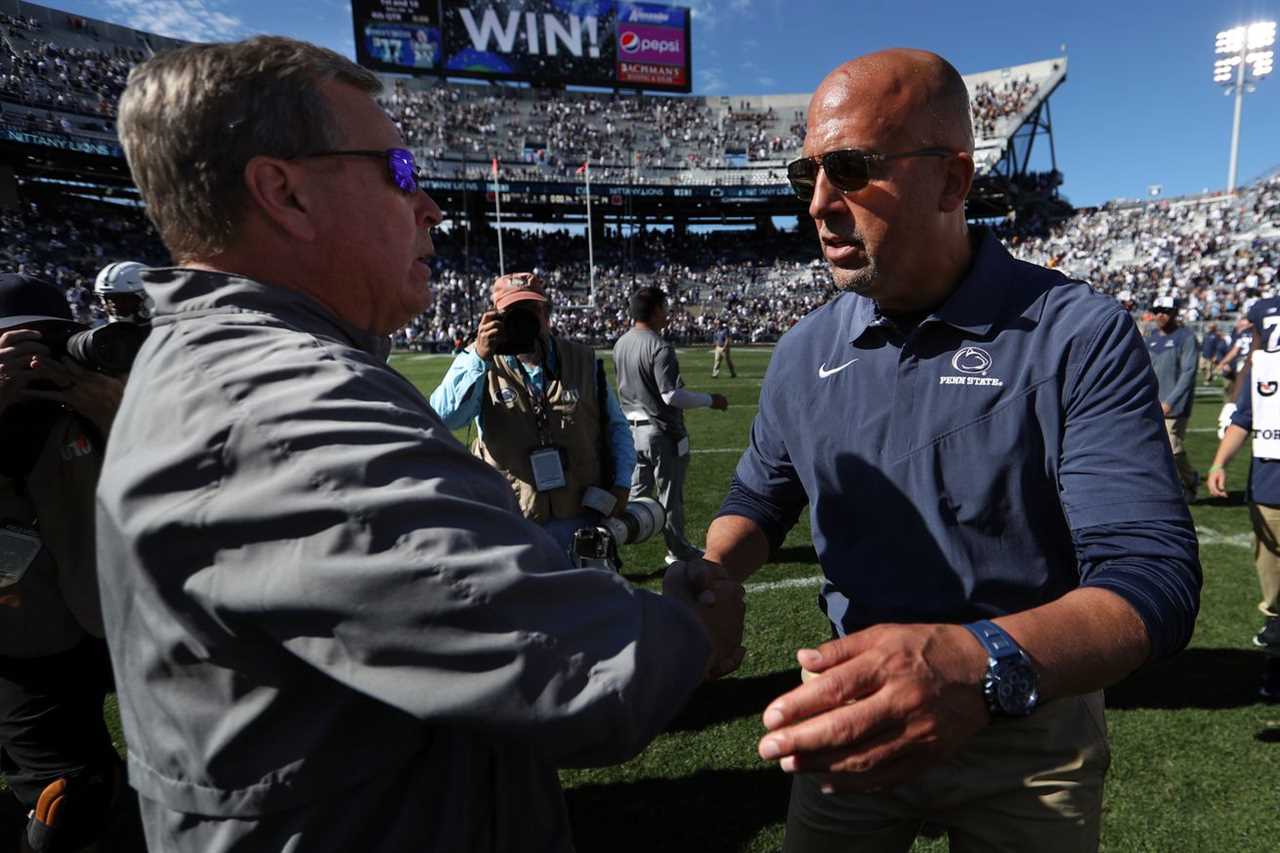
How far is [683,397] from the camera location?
20.7ft

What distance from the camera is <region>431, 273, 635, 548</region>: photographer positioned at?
3.85m

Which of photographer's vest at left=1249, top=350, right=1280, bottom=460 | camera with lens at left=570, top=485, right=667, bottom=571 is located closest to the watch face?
camera with lens at left=570, top=485, right=667, bottom=571

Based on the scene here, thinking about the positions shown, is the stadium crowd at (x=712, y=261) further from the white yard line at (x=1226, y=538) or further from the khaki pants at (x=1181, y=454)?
the white yard line at (x=1226, y=538)

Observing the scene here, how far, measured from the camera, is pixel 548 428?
395cm

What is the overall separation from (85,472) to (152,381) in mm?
2167

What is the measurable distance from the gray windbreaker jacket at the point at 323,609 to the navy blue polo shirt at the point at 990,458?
93 centimetres

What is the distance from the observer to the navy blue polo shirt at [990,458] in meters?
1.36

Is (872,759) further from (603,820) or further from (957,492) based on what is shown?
(603,820)

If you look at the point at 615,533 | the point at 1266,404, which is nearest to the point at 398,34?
the point at 1266,404

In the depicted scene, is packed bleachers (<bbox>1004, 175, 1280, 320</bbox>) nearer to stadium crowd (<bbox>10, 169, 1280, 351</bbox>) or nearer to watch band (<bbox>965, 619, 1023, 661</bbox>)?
stadium crowd (<bbox>10, 169, 1280, 351</bbox>)

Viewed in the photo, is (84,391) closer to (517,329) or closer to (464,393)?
(464,393)

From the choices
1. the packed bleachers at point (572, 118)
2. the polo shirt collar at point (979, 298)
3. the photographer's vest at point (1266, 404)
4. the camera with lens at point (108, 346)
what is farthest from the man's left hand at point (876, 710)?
Result: the packed bleachers at point (572, 118)

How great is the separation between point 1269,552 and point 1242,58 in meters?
61.4

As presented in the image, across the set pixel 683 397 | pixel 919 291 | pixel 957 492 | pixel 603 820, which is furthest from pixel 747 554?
pixel 683 397
